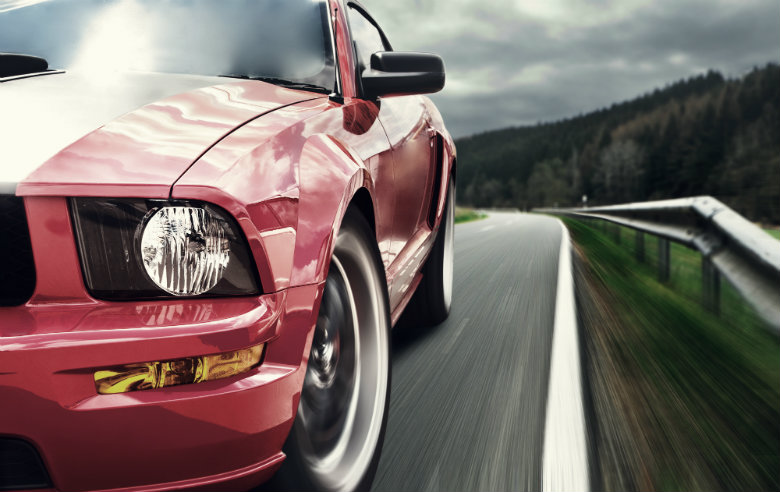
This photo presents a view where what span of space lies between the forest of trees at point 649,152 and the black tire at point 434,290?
53.9 feet

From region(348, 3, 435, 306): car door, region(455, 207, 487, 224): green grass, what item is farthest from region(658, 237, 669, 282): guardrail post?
region(455, 207, 487, 224): green grass

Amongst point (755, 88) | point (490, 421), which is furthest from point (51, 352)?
point (755, 88)

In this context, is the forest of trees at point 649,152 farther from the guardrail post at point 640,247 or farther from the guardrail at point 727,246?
the guardrail at point 727,246

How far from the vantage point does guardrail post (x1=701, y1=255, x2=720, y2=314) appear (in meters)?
4.36

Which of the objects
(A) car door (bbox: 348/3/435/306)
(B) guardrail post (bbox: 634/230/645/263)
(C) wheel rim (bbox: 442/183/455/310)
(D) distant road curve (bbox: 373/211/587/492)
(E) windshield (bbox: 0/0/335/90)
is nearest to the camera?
(D) distant road curve (bbox: 373/211/587/492)

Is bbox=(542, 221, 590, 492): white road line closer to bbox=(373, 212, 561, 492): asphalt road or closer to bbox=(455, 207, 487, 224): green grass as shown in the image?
bbox=(373, 212, 561, 492): asphalt road

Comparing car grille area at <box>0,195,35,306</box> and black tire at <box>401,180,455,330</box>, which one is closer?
car grille area at <box>0,195,35,306</box>

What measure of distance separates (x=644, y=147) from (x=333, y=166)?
116367 millimetres

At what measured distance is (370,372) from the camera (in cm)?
227

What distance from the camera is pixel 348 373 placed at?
2158 mm

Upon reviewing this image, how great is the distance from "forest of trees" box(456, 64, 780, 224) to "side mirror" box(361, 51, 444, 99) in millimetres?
17988

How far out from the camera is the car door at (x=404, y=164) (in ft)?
9.50

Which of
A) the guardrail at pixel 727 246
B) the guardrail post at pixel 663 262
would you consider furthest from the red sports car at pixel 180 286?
the guardrail post at pixel 663 262

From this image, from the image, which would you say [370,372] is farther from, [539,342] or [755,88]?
[755,88]
